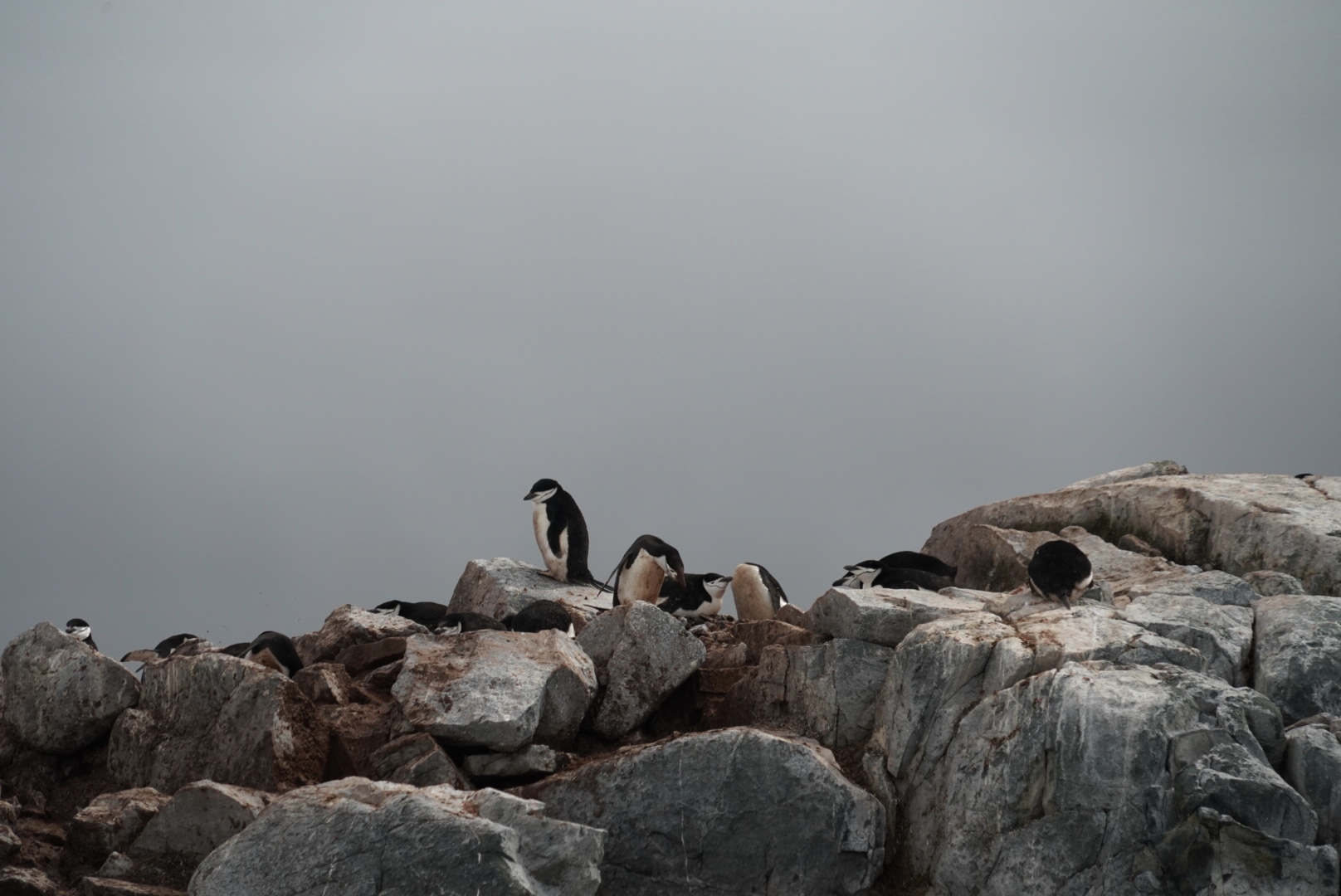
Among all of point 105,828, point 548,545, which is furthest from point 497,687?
point 548,545

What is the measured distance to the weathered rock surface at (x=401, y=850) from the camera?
8016 millimetres

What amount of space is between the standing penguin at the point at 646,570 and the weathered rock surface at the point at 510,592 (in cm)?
37

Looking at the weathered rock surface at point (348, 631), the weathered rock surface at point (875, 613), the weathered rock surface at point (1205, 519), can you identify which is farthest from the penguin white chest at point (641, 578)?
the weathered rock surface at point (875, 613)

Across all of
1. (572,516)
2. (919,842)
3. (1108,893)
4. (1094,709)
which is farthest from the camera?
(572,516)

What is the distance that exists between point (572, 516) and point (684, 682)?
19.7 feet

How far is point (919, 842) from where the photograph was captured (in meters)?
9.95

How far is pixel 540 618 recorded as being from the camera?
14.0 m

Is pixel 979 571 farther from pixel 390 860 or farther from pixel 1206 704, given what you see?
pixel 390 860

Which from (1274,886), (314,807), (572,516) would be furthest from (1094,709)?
(572,516)

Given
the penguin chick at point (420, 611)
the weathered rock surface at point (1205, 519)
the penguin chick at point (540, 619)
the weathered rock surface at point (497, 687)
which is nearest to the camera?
the weathered rock surface at point (497, 687)

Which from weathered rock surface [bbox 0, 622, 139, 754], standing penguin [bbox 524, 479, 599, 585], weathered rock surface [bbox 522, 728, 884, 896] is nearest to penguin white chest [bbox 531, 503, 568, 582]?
standing penguin [bbox 524, 479, 599, 585]

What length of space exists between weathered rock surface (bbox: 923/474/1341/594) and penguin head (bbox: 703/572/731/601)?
332 centimetres

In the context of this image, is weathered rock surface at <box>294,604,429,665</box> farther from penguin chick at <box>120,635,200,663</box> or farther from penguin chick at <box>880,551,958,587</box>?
penguin chick at <box>880,551,958,587</box>

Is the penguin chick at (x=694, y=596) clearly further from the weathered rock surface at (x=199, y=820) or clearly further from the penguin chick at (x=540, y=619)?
the weathered rock surface at (x=199, y=820)
